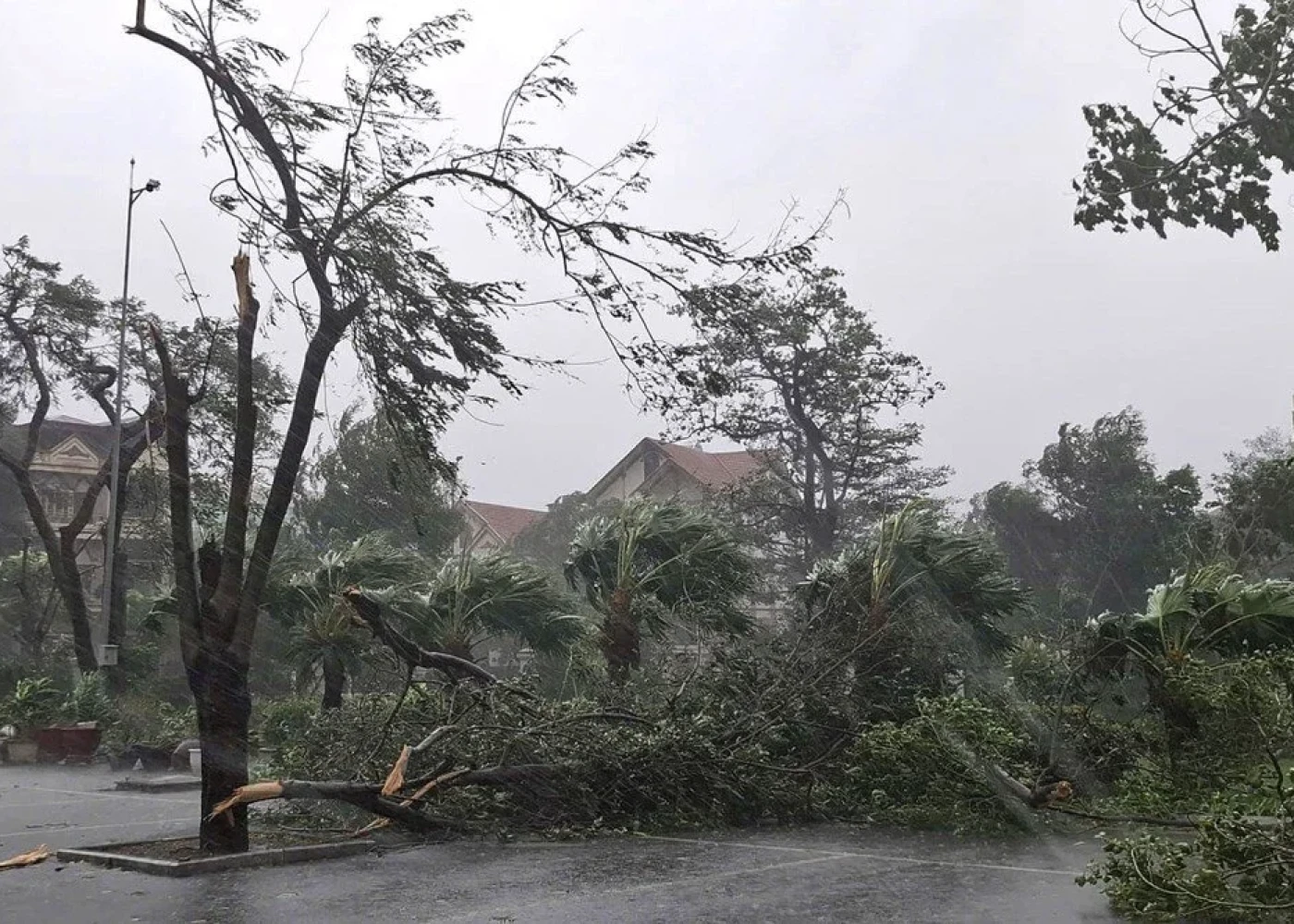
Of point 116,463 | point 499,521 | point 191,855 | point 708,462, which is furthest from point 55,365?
point 499,521

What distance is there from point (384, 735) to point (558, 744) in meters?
1.67

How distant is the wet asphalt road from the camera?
7.80 meters

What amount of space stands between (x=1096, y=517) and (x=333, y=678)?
3570 cm

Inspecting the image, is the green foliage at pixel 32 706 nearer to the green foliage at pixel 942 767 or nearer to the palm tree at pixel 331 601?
the palm tree at pixel 331 601

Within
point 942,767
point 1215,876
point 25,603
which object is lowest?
point 1215,876

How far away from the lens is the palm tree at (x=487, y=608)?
1791 cm

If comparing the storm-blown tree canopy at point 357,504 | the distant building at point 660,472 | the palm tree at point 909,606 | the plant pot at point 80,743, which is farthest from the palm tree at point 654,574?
the distant building at point 660,472

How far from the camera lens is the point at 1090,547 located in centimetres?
Answer: 4744

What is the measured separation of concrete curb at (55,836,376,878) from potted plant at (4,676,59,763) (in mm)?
14852

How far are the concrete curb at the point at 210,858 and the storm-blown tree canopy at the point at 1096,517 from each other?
3689cm

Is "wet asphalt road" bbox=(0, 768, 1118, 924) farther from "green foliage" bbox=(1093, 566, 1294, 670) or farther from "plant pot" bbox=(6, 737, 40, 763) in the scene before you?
"plant pot" bbox=(6, 737, 40, 763)

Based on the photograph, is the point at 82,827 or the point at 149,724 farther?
the point at 149,724

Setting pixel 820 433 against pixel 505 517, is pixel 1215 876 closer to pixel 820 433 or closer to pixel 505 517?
pixel 820 433

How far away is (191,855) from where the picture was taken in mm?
9875
